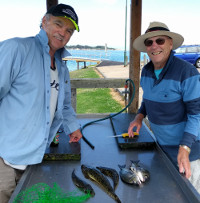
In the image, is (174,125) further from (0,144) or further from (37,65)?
(0,144)

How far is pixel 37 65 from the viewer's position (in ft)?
5.78

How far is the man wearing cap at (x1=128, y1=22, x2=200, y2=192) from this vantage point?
6.18 ft

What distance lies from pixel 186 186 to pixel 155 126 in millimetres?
863

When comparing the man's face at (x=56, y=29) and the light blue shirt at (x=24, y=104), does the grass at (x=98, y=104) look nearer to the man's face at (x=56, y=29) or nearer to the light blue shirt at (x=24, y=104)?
the man's face at (x=56, y=29)

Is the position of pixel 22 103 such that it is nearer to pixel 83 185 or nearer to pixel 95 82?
pixel 83 185

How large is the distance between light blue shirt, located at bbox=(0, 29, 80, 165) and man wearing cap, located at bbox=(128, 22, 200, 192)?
101 centimetres

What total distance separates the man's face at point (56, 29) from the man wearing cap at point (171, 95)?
2.66 feet

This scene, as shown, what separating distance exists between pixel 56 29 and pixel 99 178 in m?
1.33

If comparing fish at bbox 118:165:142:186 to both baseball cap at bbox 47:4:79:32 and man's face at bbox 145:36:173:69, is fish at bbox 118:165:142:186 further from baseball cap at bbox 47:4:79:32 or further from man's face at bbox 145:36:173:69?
baseball cap at bbox 47:4:79:32

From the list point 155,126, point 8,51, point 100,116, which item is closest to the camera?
point 8,51

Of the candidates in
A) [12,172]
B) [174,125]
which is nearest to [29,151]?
[12,172]

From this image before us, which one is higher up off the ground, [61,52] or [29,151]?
[61,52]

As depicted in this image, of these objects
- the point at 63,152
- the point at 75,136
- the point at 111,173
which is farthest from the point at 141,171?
the point at 75,136

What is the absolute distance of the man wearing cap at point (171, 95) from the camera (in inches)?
74.2
